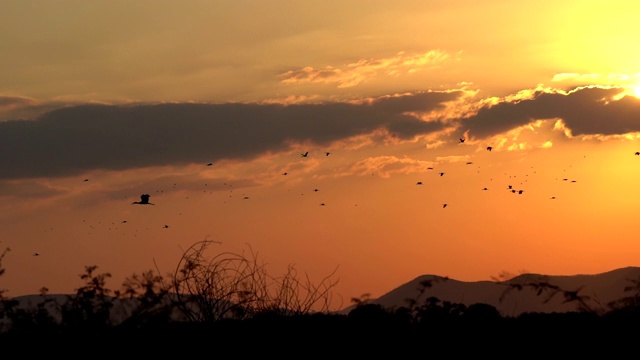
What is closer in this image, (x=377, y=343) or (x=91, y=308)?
(x=377, y=343)

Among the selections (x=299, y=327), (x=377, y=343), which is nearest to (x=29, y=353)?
(x=299, y=327)

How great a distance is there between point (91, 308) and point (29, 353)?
4.88 ft

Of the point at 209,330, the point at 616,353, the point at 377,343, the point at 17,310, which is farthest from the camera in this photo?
the point at 17,310

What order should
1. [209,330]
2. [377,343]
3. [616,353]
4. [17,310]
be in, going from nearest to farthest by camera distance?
[616,353] → [377,343] → [209,330] → [17,310]

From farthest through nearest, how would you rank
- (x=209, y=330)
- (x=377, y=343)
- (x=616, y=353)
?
1. (x=209, y=330)
2. (x=377, y=343)
3. (x=616, y=353)

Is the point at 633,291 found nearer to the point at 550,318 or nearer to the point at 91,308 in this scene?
the point at 550,318

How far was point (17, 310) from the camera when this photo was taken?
15.7 meters

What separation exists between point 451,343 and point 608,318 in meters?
2.49

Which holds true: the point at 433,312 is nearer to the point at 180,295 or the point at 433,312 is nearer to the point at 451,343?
the point at 451,343

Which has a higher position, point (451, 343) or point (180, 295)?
point (180, 295)

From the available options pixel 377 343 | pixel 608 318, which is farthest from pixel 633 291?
pixel 377 343

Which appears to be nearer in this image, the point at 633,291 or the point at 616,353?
the point at 616,353

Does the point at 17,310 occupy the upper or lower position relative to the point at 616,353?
upper

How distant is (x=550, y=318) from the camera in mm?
14555
